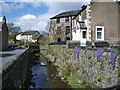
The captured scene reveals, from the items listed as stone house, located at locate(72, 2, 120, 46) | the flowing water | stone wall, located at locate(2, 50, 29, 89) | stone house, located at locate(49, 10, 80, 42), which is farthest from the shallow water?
stone house, located at locate(49, 10, 80, 42)

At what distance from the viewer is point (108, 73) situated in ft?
24.5

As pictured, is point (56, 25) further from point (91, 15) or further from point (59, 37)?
point (91, 15)

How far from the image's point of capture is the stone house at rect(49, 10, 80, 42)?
1590 inches

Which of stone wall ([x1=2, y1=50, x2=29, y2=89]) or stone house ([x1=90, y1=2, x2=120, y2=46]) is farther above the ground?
stone house ([x1=90, y1=2, x2=120, y2=46])

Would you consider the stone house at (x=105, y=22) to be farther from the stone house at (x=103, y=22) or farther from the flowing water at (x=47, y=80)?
the flowing water at (x=47, y=80)

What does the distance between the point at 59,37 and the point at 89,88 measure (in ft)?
112

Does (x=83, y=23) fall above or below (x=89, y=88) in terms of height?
above

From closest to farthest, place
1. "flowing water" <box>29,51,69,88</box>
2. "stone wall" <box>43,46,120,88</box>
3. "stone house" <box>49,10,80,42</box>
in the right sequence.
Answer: "stone wall" <box>43,46,120,88</box>, "flowing water" <box>29,51,69,88</box>, "stone house" <box>49,10,80,42</box>

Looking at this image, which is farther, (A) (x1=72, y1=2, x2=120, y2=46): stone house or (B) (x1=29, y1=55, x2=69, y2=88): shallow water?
(A) (x1=72, y1=2, x2=120, y2=46): stone house

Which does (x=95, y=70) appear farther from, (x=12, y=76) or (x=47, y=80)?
(x=12, y=76)

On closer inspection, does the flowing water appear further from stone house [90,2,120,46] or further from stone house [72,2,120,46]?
stone house [90,2,120,46]

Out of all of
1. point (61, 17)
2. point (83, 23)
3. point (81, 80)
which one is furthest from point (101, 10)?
point (61, 17)

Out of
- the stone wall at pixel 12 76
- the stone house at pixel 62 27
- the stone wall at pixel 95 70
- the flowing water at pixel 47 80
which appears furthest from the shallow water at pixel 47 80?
the stone house at pixel 62 27

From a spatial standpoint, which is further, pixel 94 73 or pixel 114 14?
pixel 114 14
